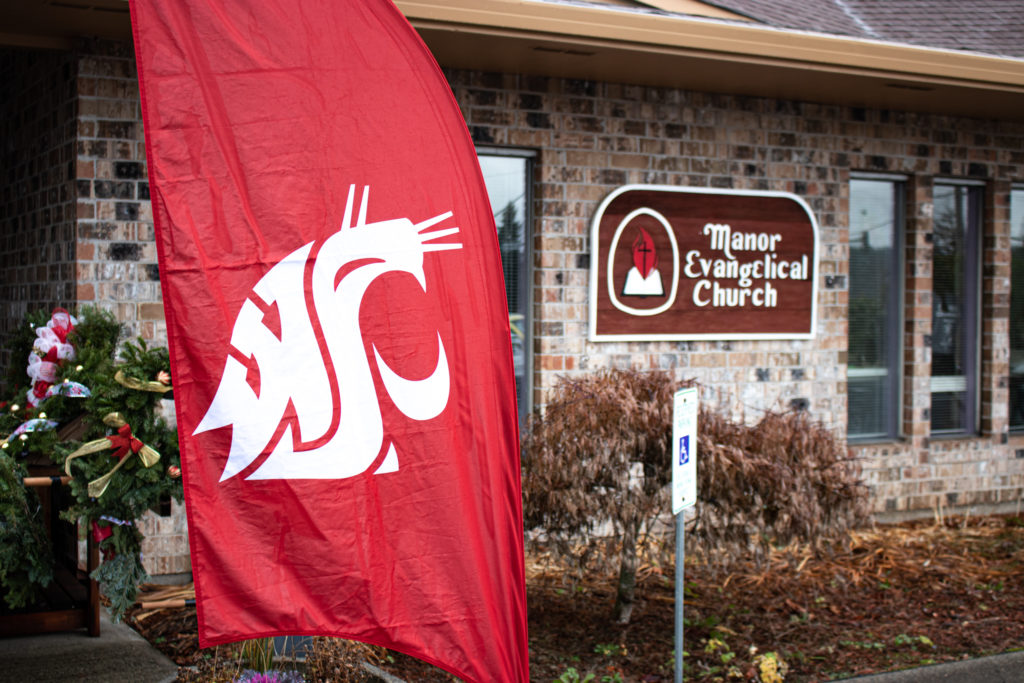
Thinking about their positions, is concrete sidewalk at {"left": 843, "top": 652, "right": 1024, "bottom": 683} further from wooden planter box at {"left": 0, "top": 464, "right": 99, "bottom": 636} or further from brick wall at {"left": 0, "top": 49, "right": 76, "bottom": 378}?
brick wall at {"left": 0, "top": 49, "right": 76, "bottom": 378}

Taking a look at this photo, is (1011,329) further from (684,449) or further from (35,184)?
(35,184)

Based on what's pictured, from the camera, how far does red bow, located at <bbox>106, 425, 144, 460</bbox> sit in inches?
144

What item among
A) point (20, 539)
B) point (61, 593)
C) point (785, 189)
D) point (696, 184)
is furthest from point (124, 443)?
point (785, 189)

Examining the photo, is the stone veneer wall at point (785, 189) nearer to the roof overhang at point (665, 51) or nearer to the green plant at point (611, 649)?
the roof overhang at point (665, 51)

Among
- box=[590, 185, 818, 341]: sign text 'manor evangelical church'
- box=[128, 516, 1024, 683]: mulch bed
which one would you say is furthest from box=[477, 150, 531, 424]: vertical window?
box=[128, 516, 1024, 683]: mulch bed

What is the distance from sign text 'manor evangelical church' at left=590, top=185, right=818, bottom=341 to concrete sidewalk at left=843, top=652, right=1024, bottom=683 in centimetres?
293

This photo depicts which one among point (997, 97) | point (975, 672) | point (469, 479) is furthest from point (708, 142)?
point (469, 479)

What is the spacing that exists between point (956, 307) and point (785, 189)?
2.10 m

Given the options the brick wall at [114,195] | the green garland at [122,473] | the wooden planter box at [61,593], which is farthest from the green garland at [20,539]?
the brick wall at [114,195]

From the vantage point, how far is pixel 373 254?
2961mm

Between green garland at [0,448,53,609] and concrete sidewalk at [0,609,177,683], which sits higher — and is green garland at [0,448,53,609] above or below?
above

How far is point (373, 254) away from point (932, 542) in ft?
20.0

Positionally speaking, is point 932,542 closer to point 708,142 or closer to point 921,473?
point 921,473

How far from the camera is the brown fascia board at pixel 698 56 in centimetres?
576
